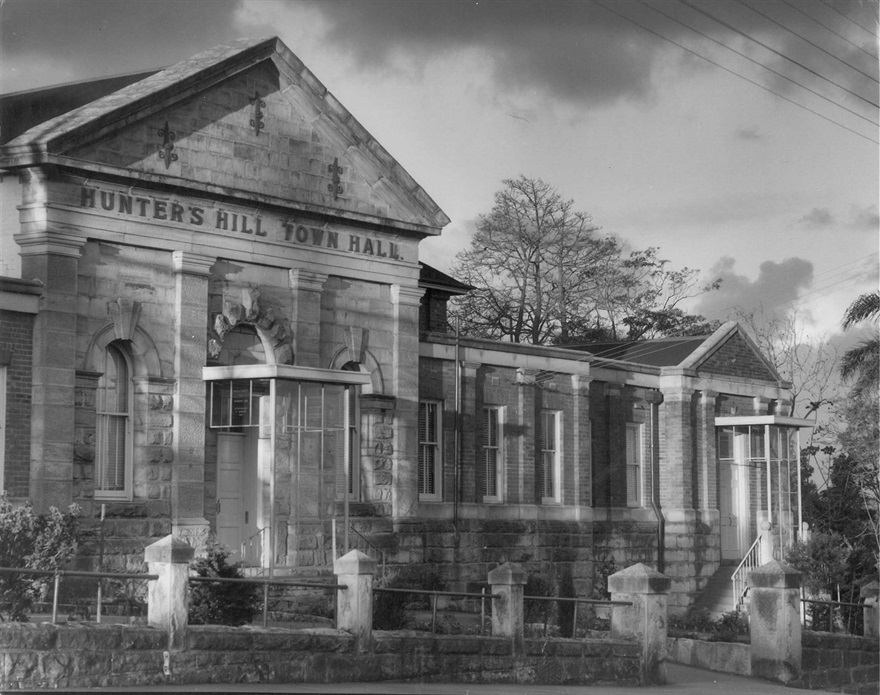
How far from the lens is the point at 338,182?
2583 centimetres

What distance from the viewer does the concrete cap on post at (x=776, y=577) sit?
22.1 meters

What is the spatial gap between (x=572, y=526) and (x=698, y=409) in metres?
5.92

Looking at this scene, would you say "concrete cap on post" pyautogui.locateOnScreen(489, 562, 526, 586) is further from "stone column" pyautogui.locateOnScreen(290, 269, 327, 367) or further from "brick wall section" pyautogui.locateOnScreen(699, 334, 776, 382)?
"brick wall section" pyautogui.locateOnScreen(699, 334, 776, 382)

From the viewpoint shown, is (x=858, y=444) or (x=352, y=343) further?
(x=858, y=444)

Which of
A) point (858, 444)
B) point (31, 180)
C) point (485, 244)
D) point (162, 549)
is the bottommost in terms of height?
point (162, 549)

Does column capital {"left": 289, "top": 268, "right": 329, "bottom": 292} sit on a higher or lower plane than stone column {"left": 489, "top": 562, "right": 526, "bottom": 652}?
higher

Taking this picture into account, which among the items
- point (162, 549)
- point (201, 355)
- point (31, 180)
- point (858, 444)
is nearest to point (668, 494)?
point (858, 444)

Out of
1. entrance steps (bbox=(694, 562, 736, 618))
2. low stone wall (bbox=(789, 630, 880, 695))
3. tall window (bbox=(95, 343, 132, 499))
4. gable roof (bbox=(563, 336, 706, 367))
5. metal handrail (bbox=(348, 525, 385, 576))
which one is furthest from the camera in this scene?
gable roof (bbox=(563, 336, 706, 367))

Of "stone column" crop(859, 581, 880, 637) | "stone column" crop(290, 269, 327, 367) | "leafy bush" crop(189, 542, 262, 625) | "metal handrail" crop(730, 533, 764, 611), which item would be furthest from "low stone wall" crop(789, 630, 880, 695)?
"stone column" crop(290, 269, 327, 367)

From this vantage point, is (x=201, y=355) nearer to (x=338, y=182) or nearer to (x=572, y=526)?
(x=338, y=182)

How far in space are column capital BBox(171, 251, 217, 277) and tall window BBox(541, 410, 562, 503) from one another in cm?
1038

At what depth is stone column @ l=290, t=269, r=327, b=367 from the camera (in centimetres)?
2502

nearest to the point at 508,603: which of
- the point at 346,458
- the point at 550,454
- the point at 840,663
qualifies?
the point at 346,458

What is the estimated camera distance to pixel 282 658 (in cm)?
1648
